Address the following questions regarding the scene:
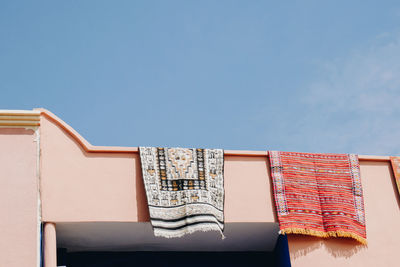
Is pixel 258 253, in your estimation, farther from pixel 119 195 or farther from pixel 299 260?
pixel 119 195

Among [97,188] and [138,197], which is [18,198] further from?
[138,197]

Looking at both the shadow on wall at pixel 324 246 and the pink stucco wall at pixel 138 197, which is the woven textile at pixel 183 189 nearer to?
the pink stucco wall at pixel 138 197

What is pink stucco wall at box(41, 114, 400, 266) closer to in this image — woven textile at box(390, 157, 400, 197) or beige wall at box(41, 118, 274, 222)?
beige wall at box(41, 118, 274, 222)

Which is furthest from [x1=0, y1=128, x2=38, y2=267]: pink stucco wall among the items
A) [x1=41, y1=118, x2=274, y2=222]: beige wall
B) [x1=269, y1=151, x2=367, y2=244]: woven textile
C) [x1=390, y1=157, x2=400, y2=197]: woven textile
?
[x1=390, y1=157, x2=400, y2=197]: woven textile

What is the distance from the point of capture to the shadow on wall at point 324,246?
344 inches

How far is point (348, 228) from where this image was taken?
888 cm

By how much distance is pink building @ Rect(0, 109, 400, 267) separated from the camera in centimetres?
807

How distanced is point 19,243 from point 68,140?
1.43 m

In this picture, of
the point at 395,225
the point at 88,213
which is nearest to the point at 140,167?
the point at 88,213

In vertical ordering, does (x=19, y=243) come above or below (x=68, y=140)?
below

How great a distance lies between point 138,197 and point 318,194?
2377 millimetres

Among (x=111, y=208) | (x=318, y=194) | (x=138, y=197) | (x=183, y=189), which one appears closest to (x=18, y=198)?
(x=111, y=208)

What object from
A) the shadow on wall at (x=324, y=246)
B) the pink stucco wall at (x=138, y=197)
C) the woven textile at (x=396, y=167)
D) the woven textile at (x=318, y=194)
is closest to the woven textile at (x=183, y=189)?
the pink stucco wall at (x=138, y=197)

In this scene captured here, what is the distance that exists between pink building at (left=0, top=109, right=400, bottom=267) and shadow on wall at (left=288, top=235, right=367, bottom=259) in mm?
13
